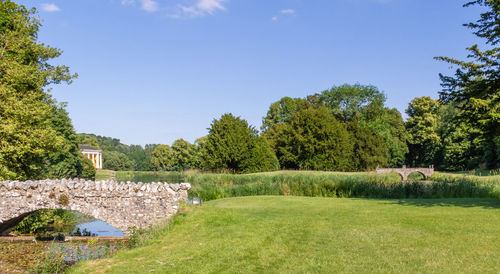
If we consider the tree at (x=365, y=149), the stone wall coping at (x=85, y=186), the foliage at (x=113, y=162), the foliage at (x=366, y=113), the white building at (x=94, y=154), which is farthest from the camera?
the foliage at (x=113, y=162)

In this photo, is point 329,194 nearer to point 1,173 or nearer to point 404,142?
point 1,173

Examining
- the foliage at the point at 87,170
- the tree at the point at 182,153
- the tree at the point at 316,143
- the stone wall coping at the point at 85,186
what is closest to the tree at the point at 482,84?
the stone wall coping at the point at 85,186

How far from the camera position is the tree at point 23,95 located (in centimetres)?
1531

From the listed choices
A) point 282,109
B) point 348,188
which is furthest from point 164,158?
point 348,188

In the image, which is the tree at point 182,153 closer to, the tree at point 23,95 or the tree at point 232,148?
the tree at point 232,148

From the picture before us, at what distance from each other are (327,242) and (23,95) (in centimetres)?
1545

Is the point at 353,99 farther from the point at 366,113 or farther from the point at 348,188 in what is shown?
the point at 348,188

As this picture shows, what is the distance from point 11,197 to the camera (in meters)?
13.3

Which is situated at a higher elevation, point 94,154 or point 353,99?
point 353,99

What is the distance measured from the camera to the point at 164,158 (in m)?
100

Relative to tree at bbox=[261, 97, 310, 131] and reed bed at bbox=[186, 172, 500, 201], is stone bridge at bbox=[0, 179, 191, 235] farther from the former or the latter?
tree at bbox=[261, 97, 310, 131]

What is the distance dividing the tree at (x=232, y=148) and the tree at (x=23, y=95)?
21.4 m

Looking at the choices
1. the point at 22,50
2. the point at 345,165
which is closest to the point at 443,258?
the point at 22,50

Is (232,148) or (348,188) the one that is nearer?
(348,188)
